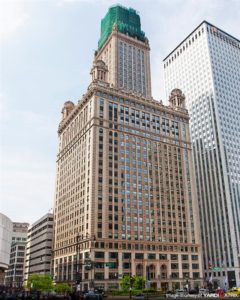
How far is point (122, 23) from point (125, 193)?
83.7 meters

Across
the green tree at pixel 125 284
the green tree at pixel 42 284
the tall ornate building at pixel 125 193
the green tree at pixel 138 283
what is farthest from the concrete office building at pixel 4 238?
the green tree at pixel 138 283

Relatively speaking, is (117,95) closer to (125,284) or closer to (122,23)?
(122,23)

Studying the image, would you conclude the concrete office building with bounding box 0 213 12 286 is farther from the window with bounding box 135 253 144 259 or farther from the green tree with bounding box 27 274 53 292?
the window with bounding box 135 253 144 259

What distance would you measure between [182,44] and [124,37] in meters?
49.8

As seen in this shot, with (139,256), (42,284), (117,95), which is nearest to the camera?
(42,284)

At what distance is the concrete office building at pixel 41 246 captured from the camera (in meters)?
130

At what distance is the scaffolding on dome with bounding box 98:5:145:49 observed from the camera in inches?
5930

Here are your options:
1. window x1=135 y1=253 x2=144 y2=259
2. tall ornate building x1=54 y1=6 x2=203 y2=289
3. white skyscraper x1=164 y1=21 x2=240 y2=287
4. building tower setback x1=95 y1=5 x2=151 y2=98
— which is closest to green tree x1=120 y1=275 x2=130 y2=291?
tall ornate building x1=54 y1=6 x2=203 y2=289

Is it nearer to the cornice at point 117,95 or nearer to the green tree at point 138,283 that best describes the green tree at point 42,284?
the green tree at point 138,283

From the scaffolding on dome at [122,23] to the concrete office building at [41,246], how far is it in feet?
270

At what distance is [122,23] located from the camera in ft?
495

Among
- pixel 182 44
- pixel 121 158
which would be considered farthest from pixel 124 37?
pixel 121 158

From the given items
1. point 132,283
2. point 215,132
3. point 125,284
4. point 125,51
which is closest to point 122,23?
point 125,51

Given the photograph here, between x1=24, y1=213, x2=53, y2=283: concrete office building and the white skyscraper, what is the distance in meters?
59.7
